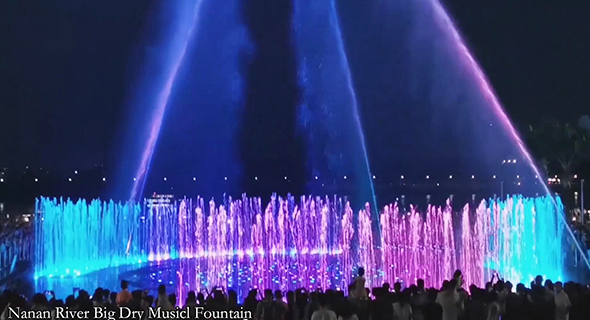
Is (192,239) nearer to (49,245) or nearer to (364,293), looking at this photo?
(49,245)

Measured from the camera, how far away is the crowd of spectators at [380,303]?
877 centimetres

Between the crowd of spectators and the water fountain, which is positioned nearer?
the crowd of spectators

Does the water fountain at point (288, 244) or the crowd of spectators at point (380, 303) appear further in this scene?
the water fountain at point (288, 244)

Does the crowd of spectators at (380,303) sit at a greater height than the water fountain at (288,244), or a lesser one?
lesser

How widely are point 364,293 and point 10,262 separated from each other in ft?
47.8

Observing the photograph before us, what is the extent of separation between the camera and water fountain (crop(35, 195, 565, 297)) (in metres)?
20.8

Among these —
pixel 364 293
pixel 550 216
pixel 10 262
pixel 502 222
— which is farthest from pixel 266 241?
pixel 364 293

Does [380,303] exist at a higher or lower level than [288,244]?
lower

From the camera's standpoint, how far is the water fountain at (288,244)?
20.8m

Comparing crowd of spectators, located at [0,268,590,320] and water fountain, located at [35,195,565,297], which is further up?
water fountain, located at [35,195,565,297]

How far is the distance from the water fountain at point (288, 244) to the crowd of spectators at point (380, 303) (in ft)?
25.5

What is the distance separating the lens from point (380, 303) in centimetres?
902

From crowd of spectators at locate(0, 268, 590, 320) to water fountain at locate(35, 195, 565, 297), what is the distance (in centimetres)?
777

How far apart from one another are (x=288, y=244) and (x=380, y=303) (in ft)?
90.1
